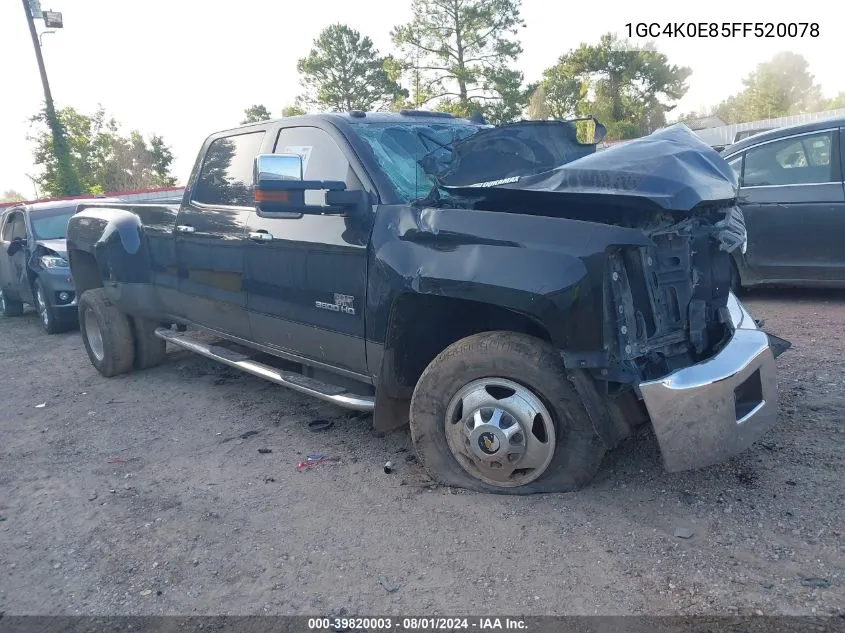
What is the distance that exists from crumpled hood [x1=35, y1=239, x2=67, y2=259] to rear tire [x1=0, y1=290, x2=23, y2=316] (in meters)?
1.95

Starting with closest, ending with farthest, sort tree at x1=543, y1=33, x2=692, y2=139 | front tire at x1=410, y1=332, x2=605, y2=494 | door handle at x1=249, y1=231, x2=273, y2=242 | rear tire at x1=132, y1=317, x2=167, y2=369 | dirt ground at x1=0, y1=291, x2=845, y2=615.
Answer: dirt ground at x1=0, y1=291, x2=845, y2=615, front tire at x1=410, y1=332, x2=605, y2=494, door handle at x1=249, y1=231, x2=273, y2=242, rear tire at x1=132, y1=317, x2=167, y2=369, tree at x1=543, y1=33, x2=692, y2=139

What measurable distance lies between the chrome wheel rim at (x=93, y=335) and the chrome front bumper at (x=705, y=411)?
503cm

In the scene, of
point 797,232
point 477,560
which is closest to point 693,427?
point 477,560

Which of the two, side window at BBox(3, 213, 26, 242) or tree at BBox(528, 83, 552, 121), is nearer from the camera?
side window at BBox(3, 213, 26, 242)

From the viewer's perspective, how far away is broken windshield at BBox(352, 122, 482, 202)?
12.5 ft

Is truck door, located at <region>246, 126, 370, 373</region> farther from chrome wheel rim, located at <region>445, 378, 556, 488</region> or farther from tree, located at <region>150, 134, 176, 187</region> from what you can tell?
tree, located at <region>150, 134, 176, 187</region>

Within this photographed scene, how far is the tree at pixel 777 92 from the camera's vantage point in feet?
176

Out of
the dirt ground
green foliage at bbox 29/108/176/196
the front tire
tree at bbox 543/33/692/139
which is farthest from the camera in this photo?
tree at bbox 543/33/692/139

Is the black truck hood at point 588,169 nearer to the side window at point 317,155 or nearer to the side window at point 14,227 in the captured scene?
the side window at point 317,155

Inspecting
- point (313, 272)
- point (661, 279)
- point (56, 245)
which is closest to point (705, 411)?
point (661, 279)

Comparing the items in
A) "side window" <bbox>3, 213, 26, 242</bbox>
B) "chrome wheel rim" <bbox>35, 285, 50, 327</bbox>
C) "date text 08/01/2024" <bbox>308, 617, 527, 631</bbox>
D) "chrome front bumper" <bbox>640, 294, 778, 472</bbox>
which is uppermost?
"side window" <bbox>3, 213, 26, 242</bbox>

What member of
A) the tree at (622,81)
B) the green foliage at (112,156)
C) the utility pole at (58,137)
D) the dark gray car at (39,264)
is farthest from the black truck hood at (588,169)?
the tree at (622,81)

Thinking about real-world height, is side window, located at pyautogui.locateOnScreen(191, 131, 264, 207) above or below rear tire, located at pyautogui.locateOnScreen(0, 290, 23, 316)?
above

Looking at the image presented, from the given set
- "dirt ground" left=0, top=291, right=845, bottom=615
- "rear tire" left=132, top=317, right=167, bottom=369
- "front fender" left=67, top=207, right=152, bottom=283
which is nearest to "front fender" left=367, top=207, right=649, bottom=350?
"dirt ground" left=0, top=291, right=845, bottom=615
